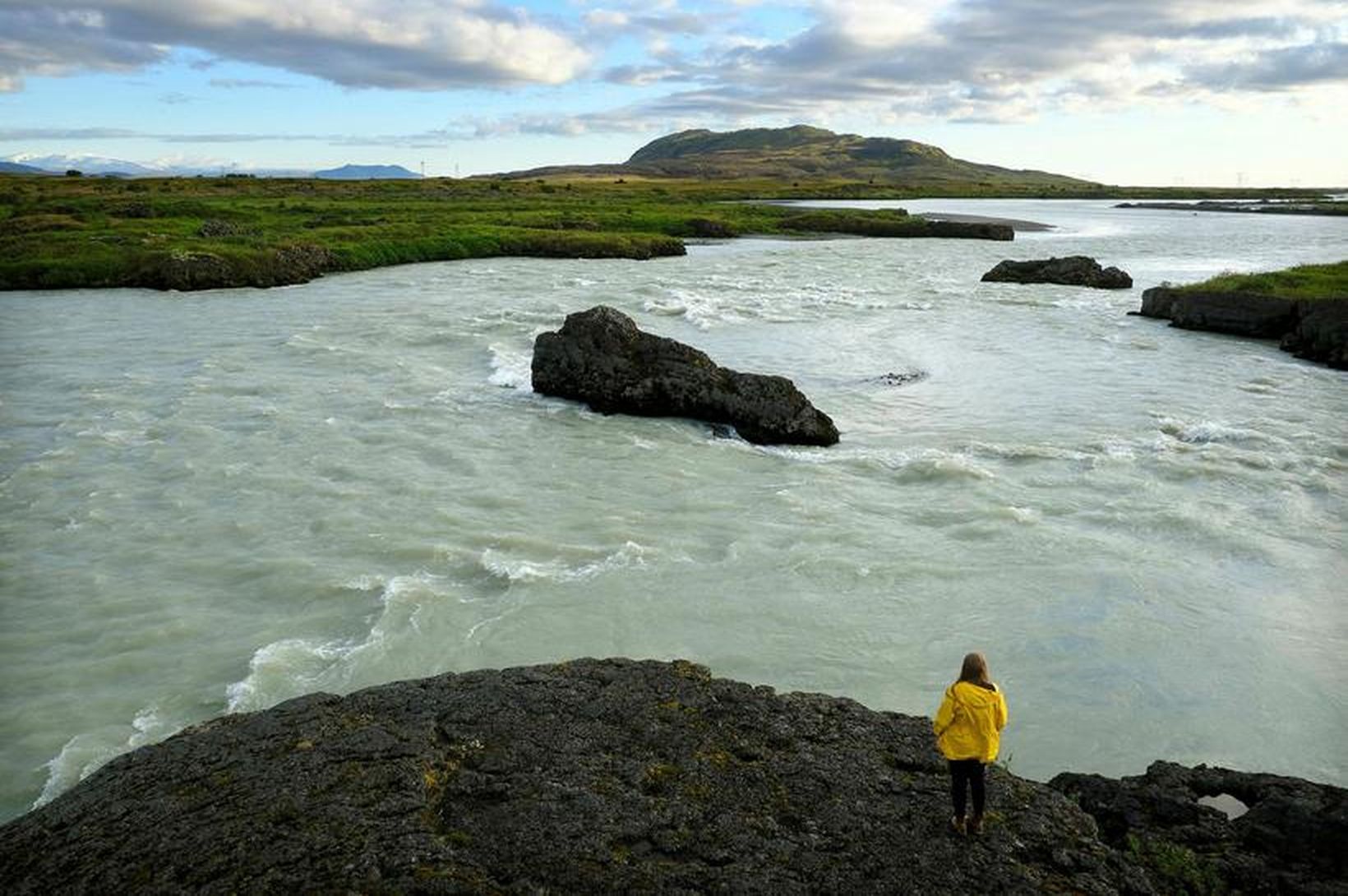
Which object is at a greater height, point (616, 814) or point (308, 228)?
point (308, 228)

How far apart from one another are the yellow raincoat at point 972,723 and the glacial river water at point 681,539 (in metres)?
3.97

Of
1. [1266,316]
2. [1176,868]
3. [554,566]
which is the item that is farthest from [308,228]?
[1176,868]

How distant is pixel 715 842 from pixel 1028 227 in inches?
5038

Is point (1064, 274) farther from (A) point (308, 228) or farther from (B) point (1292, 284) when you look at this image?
(A) point (308, 228)

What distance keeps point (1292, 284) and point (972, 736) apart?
46.1 meters

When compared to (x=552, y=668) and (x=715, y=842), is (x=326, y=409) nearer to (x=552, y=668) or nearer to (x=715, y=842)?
(x=552, y=668)

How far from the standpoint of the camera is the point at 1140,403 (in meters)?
30.7

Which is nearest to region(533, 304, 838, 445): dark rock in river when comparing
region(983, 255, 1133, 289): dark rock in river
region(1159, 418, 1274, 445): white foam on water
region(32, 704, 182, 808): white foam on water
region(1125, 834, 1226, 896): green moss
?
region(1159, 418, 1274, 445): white foam on water

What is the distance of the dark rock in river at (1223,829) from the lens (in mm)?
8117

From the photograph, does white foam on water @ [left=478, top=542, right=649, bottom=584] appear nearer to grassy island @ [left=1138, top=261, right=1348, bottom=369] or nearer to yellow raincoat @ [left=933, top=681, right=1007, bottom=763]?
yellow raincoat @ [left=933, top=681, right=1007, bottom=763]

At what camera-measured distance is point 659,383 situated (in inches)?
1085

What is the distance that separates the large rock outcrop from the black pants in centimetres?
3668

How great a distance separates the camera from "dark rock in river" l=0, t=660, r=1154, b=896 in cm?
773

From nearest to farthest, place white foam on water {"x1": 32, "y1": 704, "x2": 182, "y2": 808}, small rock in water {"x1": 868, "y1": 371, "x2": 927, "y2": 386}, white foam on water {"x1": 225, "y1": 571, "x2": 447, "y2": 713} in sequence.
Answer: white foam on water {"x1": 32, "y1": 704, "x2": 182, "y2": 808} < white foam on water {"x1": 225, "y1": 571, "x2": 447, "y2": 713} < small rock in water {"x1": 868, "y1": 371, "x2": 927, "y2": 386}
